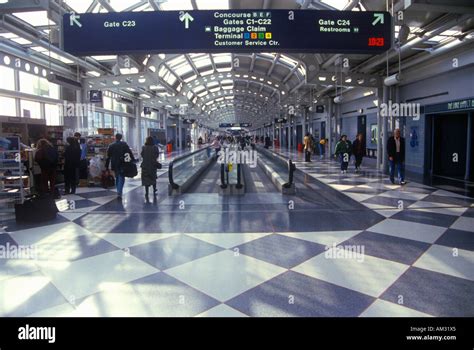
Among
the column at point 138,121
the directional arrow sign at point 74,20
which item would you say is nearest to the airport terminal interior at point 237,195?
the directional arrow sign at point 74,20

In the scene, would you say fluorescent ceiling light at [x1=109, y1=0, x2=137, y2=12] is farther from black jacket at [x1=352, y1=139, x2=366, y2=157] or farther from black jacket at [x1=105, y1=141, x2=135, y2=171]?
black jacket at [x1=352, y1=139, x2=366, y2=157]

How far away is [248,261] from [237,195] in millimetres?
5290

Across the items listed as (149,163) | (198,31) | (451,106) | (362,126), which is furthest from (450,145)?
(149,163)

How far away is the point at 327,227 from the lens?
20.7 ft

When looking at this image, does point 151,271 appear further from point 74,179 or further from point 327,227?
point 74,179

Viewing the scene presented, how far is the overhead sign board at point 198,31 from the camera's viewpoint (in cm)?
746

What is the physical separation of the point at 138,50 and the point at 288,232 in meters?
Answer: 5.06

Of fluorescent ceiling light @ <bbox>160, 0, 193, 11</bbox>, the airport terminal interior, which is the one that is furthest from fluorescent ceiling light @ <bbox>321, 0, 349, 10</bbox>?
fluorescent ceiling light @ <bbox>160, 0, 193, 11</bbox>

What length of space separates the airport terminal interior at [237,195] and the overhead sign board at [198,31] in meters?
0.03

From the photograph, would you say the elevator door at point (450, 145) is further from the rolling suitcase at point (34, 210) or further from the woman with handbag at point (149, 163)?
the rolling suitcase at point (34, 210)

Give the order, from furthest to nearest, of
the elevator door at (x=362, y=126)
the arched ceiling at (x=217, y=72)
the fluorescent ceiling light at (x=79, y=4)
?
the arched ceiling at (x=217, y=72) < the elevator door at (x=362, y=126) < the fluorescent ceiling light at (x=79, y=4)

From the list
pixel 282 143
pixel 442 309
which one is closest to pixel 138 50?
pixel 442 309

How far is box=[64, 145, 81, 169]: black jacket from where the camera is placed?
385 inches

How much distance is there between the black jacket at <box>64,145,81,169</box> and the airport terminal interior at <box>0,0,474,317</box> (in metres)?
0.04
